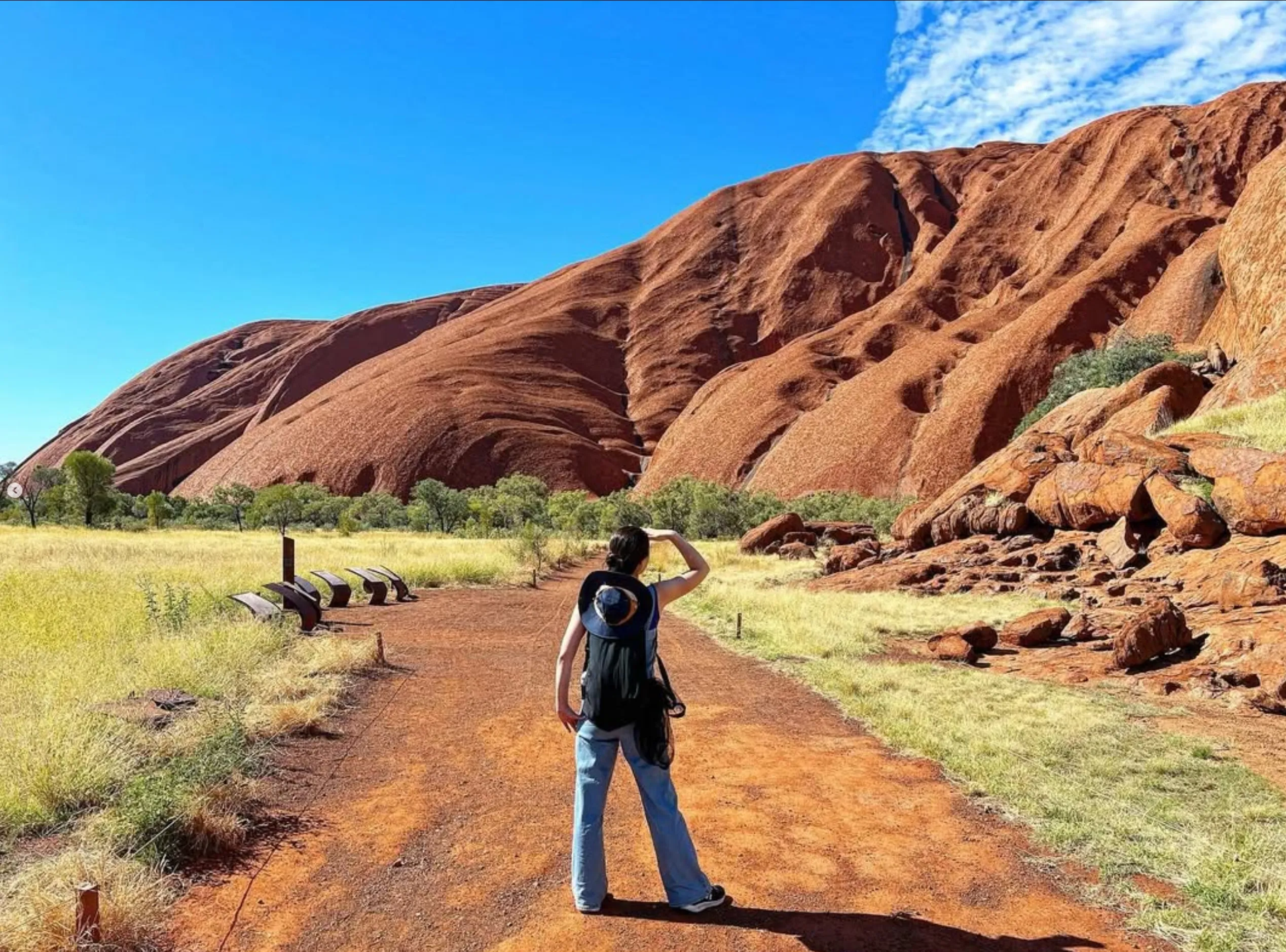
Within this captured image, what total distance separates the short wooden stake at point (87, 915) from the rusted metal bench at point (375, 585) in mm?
11955

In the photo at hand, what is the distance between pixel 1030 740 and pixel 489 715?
4769 millimetres

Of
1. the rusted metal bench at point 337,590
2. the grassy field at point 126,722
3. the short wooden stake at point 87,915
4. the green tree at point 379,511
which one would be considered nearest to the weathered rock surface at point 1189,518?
the grassy field at point 126,722

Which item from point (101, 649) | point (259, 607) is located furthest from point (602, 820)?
point (259, 607)

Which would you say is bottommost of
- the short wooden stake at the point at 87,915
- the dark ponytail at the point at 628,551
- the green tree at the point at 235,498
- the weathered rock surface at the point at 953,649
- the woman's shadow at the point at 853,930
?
the woman's shadow at the point at 853,930

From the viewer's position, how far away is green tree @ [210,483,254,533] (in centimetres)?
5850

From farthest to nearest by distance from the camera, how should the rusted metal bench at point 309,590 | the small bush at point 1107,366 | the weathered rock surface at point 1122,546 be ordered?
the small bush at point 1107,366, the weathered rock surface at point 1122,546, the rusted metal bench at point 309,590

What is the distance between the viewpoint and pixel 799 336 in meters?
85.4

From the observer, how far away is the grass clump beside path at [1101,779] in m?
3.92

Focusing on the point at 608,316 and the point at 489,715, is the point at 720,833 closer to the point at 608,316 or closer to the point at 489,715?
the point at 489,715

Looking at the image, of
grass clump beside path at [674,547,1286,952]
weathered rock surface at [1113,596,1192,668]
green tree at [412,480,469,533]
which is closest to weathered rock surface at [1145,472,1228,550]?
weathered rock surface at [1113,596,1192,668]

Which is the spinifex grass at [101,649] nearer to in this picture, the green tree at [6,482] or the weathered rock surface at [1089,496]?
the weathered rock surface at [1089,496]

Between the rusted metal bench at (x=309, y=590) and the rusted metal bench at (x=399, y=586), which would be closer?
the rusted metal bench at (x=309, y=590)

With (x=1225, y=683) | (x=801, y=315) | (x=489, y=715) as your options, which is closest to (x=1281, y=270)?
(x=1225, y=683)

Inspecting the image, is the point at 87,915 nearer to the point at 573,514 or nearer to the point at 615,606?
the point at 615,606
